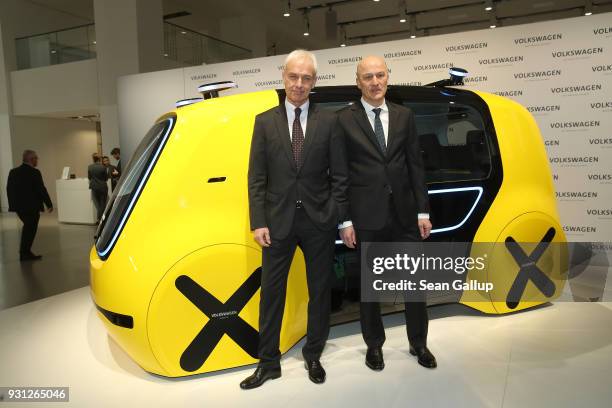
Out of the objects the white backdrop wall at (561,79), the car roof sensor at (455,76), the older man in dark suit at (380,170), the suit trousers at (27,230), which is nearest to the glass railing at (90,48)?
the suit trousers at (27,230)

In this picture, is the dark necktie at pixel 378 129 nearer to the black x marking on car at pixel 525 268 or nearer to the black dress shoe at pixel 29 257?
the black x marking on car at pixel 525 268

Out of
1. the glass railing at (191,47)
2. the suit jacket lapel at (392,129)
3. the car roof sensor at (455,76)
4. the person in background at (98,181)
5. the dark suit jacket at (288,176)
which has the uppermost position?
the glass railing at (191,47)

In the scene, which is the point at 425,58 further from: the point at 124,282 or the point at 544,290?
the point at 124,282

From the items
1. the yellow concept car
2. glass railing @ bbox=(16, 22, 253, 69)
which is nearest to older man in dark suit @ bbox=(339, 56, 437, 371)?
the yellow concept car

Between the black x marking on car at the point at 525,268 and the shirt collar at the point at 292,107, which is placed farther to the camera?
the black x marking on car at the point at 525,268

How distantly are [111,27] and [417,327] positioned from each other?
9177 millimetres

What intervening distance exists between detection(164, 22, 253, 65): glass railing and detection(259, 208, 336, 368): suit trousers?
371 inches

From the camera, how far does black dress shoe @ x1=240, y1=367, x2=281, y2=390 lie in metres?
2.26

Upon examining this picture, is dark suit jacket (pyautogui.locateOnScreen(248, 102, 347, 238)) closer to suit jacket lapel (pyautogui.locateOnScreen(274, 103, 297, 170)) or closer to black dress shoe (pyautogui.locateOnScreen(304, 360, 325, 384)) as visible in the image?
suit jacket lapel (pyautogui.locateOnScreen(274, 103, 297, 170))

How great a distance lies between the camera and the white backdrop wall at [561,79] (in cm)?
448

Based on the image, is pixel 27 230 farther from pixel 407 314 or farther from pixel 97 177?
pixel 407 314

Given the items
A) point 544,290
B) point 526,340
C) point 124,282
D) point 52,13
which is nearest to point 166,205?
point 124,282

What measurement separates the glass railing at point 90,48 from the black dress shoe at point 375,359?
31.7ft

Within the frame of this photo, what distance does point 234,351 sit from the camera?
239 cm
